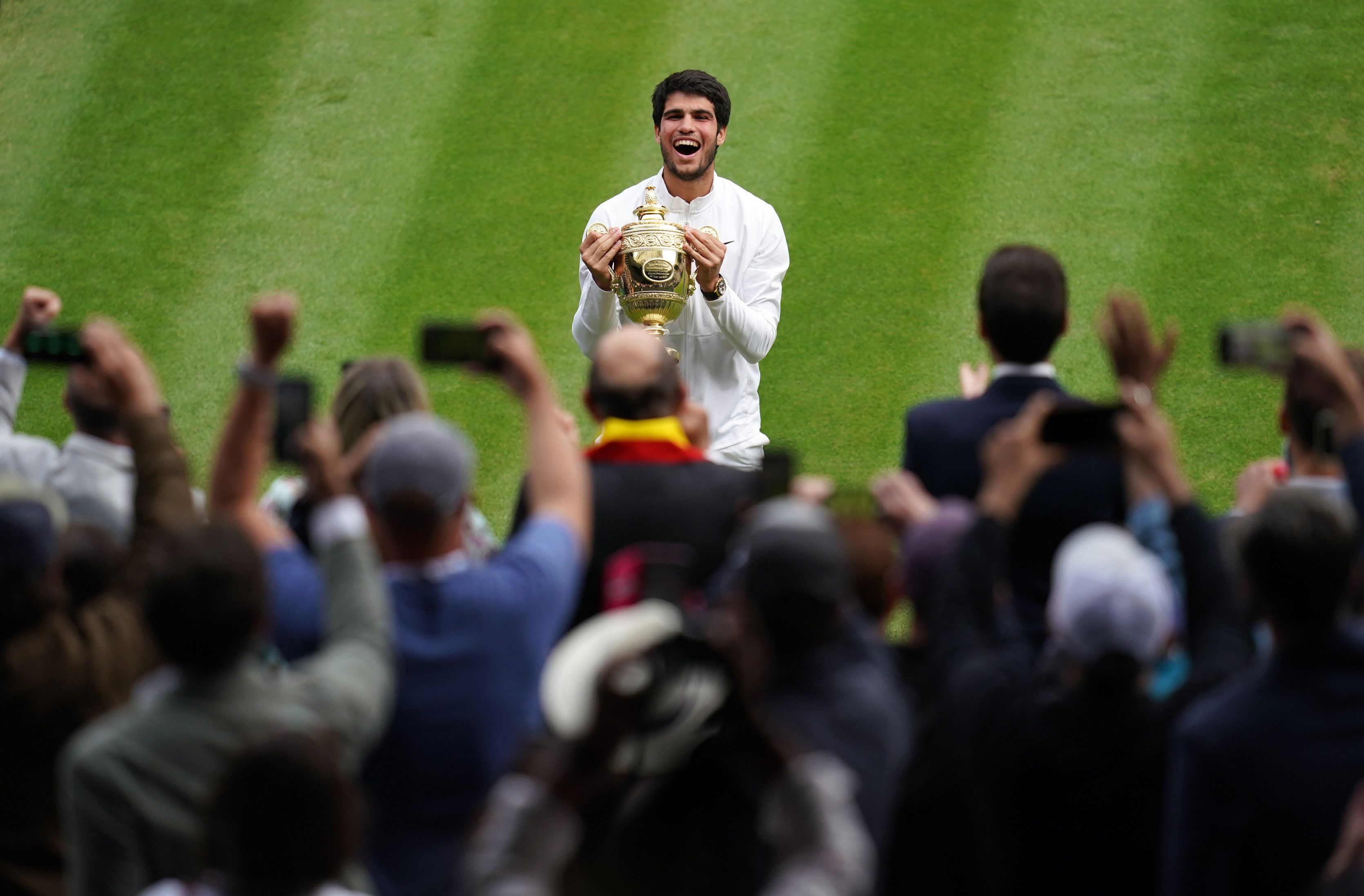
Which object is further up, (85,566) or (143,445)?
(143,445)

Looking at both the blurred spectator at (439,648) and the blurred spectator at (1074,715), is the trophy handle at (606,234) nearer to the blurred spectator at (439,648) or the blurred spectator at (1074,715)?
the blurred spectator at (439,648)

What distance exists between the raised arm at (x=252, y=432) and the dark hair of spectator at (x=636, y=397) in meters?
0.87

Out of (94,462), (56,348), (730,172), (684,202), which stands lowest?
(94,462)

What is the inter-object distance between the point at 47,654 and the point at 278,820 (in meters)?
0.93

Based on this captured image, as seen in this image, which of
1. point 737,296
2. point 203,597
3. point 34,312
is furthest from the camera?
point 737,296

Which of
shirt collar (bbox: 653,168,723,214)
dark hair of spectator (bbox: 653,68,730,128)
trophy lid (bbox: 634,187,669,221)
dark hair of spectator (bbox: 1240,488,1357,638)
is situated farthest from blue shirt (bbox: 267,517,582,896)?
dark hair of spectator (bbox: 653,68,730,128)

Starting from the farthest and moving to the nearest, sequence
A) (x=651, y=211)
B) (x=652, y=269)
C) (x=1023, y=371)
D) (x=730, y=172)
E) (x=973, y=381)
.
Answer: (x=730, y=172) → (x=651, y=211) → (x=652, y=269) → (x=973, y=381) → (x=1023, y=371)

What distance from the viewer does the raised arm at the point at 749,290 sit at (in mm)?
5832

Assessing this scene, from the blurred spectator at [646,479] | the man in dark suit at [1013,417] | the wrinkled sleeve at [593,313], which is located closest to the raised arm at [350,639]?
the blurred spectator at [646,479]

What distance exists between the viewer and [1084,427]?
328 centimetres

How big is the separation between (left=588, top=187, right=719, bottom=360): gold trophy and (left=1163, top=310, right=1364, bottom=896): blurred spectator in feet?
10.4

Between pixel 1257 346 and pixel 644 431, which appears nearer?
pixel 1257 346

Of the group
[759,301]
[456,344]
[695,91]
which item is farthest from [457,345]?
[695,91]

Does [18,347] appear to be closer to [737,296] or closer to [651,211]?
[651,211]
